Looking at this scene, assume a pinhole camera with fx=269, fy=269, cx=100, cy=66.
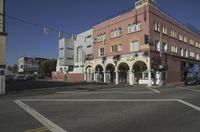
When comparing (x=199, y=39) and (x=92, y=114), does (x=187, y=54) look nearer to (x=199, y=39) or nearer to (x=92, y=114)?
(x=199, y=39)

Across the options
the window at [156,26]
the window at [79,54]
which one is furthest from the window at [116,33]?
the window at [79,54]

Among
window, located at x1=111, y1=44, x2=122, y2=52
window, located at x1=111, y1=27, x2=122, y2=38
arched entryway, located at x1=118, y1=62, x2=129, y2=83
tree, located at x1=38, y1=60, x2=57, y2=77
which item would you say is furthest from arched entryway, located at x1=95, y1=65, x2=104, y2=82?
tree, located at x1=38, y1=60, x2=57, y2=77

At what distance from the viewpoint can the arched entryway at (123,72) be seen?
165 feet

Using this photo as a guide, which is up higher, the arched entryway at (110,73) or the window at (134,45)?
the window at (134,45)

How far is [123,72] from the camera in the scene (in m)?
51.2

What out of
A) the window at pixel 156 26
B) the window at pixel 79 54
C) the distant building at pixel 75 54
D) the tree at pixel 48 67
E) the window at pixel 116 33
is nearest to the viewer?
the window at pixel 156 26

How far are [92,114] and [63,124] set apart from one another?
7.20 ft

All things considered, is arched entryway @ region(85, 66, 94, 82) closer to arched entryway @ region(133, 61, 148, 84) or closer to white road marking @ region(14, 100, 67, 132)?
arched entryway @ region(133, 61, 148, 84)

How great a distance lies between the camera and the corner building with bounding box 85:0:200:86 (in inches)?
1721

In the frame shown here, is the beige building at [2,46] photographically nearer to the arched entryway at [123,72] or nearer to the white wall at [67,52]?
the arched entryway at [123,72]

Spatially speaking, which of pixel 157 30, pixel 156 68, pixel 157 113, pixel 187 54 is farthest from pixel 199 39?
pixel 157 113

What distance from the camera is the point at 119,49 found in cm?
4956

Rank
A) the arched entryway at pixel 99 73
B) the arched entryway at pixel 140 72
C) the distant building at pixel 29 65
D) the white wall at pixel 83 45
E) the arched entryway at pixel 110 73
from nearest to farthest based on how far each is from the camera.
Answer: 1. the arched entryway at pixel 140 72
2. the arched entryway at pixel 110 73
3. the arched entryway at pixel 99 73
4. the white wall at pixel 83 45
5. the distant building at pixel 29 65

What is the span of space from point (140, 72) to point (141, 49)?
528 cm
